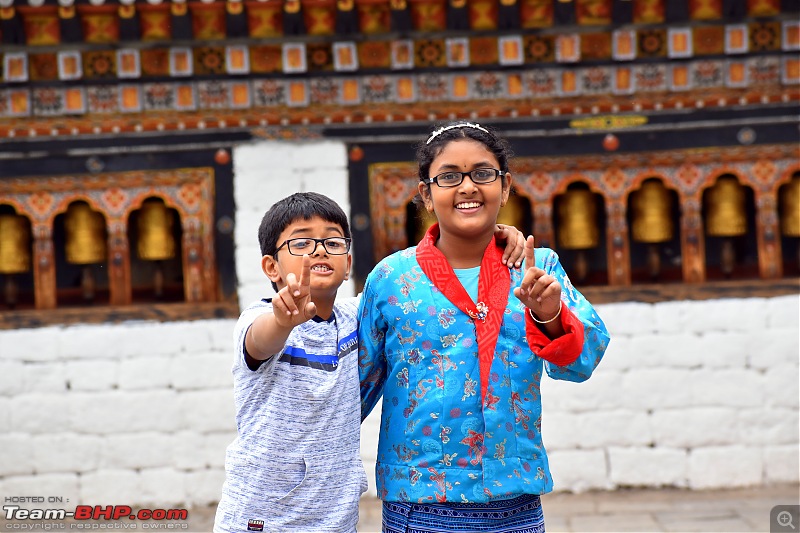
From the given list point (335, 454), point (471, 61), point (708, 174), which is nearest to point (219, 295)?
point (471, 61)

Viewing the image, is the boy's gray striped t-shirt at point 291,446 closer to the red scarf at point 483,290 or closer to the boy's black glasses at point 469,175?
the red scarf at point 483,290

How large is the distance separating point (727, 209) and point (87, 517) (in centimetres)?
436

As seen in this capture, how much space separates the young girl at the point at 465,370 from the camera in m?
2.23

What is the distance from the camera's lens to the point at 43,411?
5.54 metres

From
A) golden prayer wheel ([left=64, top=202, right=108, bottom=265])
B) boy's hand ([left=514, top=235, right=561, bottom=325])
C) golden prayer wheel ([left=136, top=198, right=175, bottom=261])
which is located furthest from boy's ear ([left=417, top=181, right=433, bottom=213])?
golden prayer wheel ([left=64, top=202, right=108, bottom=265])

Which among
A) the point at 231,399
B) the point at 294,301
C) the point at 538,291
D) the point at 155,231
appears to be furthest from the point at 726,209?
the point at 294,301

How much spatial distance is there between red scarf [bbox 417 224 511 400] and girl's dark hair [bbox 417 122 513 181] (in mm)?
213

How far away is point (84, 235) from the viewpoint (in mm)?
5641

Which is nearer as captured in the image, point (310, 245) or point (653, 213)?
point (310, 245)

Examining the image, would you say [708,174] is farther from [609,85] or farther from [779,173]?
[609,85]

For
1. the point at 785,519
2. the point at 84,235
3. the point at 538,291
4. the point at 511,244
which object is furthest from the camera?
the point at 84,235

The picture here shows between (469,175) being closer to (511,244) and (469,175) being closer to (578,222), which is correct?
(511,244)

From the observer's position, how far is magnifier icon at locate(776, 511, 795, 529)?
16.3 feet

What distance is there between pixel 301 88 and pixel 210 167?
0.74m
